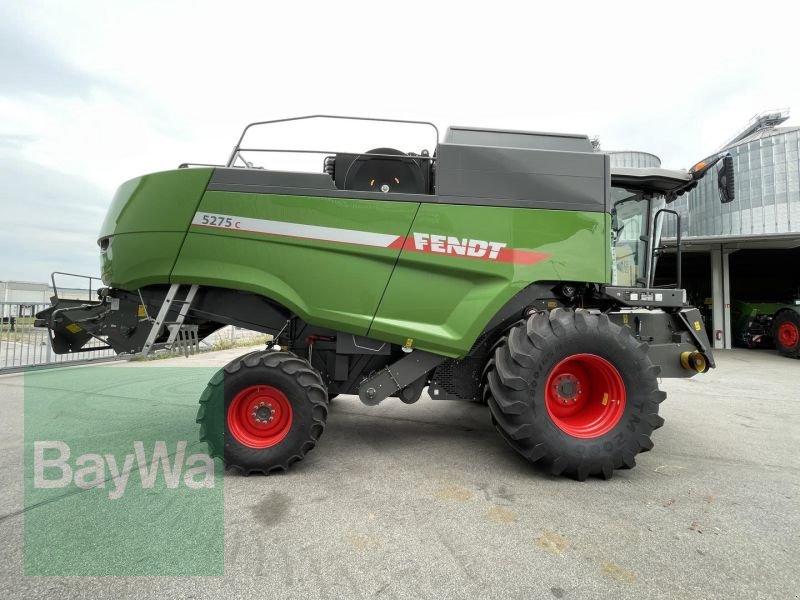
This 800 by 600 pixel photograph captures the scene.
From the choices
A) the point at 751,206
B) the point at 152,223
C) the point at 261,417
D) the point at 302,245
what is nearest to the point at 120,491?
the point at 261,417

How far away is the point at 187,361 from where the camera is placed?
360 inches

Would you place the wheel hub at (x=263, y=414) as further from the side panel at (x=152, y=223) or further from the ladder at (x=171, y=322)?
the side panel at (x=152, y=223)

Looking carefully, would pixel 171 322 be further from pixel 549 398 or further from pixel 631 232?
pixel 631 232

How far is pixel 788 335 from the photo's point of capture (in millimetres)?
10781

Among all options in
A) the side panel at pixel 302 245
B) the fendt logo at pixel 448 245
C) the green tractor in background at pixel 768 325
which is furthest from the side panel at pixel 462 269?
the green tractor in background at pixel 768 325

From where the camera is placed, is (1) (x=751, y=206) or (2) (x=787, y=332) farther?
(1) (x=751, y=206)

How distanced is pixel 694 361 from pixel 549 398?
56.7 inches

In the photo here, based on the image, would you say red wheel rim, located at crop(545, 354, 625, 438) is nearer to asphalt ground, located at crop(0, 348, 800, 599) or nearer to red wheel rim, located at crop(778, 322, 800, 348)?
asphalt ground, located at crop(0, 348, 800, 599)

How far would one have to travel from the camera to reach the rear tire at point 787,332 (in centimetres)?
1049

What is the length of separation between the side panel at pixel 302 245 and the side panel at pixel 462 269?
0.19 metres

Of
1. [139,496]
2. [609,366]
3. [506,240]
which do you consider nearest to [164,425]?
[139,496]

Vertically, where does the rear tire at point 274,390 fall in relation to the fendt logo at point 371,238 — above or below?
below

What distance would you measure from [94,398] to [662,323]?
263 inches

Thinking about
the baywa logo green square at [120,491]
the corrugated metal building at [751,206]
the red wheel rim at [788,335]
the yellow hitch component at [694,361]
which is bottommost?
the baywa logo green square at [120,491]
